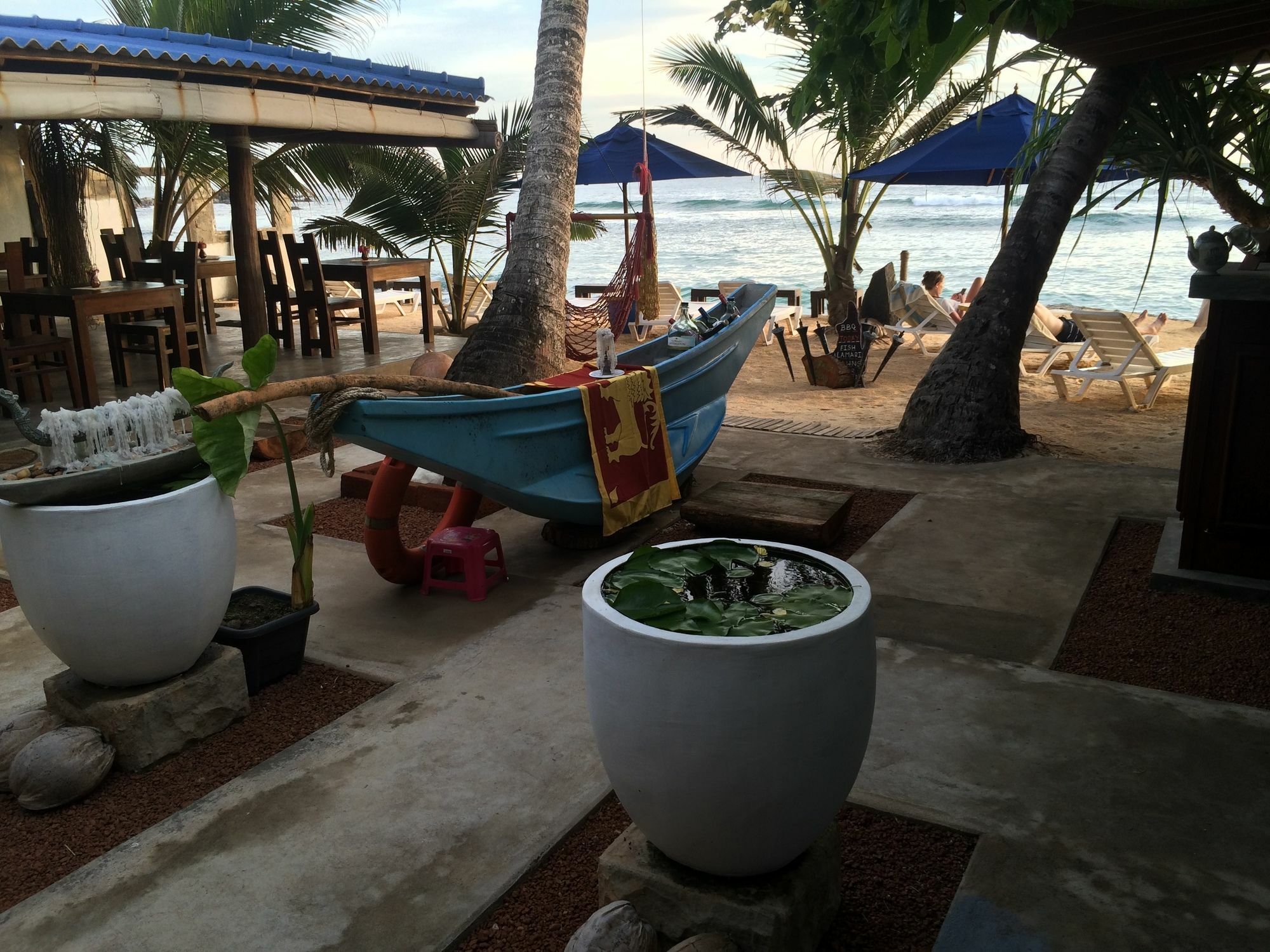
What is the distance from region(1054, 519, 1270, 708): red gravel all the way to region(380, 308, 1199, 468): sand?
284 centimetres

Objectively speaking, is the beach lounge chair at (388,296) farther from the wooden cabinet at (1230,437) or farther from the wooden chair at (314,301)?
the wooden cabinet at (1230,437)

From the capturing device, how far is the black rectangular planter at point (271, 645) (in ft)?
12.4

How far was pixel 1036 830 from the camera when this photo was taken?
9.43ft

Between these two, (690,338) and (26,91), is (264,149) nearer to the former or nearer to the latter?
(26,91)

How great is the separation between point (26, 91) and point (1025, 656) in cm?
715

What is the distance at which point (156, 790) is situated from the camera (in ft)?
10.7

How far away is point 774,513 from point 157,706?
318cm

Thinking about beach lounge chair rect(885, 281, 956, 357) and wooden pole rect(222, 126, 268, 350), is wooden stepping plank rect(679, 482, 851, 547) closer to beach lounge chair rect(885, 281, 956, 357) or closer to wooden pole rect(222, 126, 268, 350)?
wooden pole rect(222, 126, 268, 350)

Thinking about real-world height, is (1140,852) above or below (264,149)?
below

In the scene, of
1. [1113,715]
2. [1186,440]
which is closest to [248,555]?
[1113,715]

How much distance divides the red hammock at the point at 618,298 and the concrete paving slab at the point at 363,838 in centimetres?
743

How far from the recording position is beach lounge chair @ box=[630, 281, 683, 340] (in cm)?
1327

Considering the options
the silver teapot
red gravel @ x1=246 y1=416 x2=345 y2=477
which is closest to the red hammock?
red gravel @ x1=246 y1=416 x2=345 y2=477

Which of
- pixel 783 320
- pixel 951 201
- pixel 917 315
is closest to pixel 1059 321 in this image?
pixel 917 315
